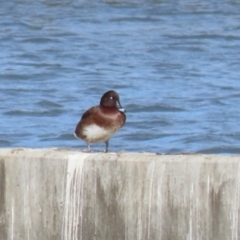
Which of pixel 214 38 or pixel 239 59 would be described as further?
pixel 214 38

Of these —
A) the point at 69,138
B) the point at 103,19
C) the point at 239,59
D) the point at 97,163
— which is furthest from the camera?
the point at 103,19

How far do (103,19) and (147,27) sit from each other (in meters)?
1.09

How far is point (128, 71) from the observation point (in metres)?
16.2

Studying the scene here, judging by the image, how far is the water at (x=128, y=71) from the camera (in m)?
12.2

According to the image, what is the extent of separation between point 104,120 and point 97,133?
4.7 inches

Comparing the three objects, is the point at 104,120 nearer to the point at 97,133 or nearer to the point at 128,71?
the point at 97,133

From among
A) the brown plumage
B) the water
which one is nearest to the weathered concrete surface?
the brown plumage

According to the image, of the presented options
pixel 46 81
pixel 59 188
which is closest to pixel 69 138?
pixel 46 81

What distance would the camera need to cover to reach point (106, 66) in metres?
16.6

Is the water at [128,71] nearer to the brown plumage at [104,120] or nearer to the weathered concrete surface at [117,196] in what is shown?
the brown plumage at [104,120]

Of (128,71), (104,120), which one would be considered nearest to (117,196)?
(104,120)

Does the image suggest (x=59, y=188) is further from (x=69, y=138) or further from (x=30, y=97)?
(x=30, y=97)

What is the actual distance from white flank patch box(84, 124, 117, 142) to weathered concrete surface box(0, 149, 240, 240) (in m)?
0.88

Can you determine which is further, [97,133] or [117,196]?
[97,133]
